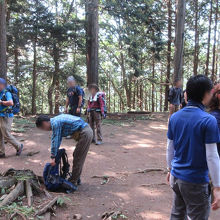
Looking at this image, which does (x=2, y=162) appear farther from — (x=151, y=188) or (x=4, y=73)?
(x=4, y=73)

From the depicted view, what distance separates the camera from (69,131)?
14.1 ft

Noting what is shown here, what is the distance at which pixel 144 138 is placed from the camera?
30.7ft

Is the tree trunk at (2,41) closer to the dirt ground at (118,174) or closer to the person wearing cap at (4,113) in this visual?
the dirt ground at (118,174)

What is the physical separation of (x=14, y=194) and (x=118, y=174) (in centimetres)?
252

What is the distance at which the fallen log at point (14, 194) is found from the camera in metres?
3.44

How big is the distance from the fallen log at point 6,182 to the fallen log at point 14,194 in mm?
180

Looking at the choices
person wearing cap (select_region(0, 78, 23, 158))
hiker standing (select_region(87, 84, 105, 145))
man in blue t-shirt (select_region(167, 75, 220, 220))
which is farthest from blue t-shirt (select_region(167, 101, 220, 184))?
hiker standing (select_region(87, 84, 105, 145))

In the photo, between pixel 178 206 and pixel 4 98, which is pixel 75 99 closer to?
pixel 4 98

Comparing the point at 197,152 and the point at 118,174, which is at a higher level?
the point at 197,152

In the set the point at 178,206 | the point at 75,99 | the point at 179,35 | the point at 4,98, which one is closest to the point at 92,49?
the point at 179,35

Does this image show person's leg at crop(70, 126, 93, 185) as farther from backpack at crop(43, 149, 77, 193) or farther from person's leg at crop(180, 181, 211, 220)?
person's leg at crop(180, 181, 211, 220)

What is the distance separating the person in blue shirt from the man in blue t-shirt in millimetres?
2418

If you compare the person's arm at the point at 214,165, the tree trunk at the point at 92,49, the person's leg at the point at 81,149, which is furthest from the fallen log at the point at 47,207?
the tree trunk at the point at 92,49

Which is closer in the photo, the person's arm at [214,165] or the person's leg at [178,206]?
the person's arm at [214,165]
